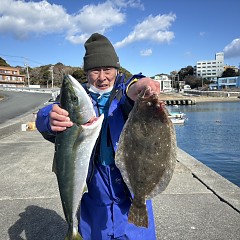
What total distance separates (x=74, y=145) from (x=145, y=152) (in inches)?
21.0

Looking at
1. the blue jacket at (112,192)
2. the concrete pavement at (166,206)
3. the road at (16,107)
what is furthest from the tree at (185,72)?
the blue jacket at (112,192)

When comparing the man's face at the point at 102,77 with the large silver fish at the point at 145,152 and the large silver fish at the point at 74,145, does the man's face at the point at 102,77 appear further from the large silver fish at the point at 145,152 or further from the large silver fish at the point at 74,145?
the large silver fish at the point at 145,152

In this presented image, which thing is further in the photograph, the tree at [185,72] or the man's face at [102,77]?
the tree at [185,72]

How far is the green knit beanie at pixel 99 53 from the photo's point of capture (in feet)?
9.15

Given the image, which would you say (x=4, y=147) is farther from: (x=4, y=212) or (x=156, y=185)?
(x=156, y=185)

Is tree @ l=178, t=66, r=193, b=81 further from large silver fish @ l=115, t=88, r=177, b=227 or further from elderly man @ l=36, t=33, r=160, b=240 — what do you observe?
large silver fish @ l=115, t=88, r=177, b=227

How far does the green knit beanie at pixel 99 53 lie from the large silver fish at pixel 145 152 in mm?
659

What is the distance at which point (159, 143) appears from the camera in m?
2.36

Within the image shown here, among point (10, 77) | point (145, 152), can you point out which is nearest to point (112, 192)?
point (145, 152)

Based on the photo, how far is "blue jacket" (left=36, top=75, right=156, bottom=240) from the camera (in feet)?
8.79

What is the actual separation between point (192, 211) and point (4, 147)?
8.38 meters

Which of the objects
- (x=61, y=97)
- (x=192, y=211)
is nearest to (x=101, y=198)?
(x=61, y=97)

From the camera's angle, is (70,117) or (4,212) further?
(4,212)

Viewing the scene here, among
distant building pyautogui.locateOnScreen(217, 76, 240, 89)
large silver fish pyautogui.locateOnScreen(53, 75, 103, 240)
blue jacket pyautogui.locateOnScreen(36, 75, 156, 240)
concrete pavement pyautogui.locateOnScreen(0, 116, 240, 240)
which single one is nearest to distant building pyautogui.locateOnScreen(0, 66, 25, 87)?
distant building pyautogui.locateOnScreen(217, 76, 240, 89)
